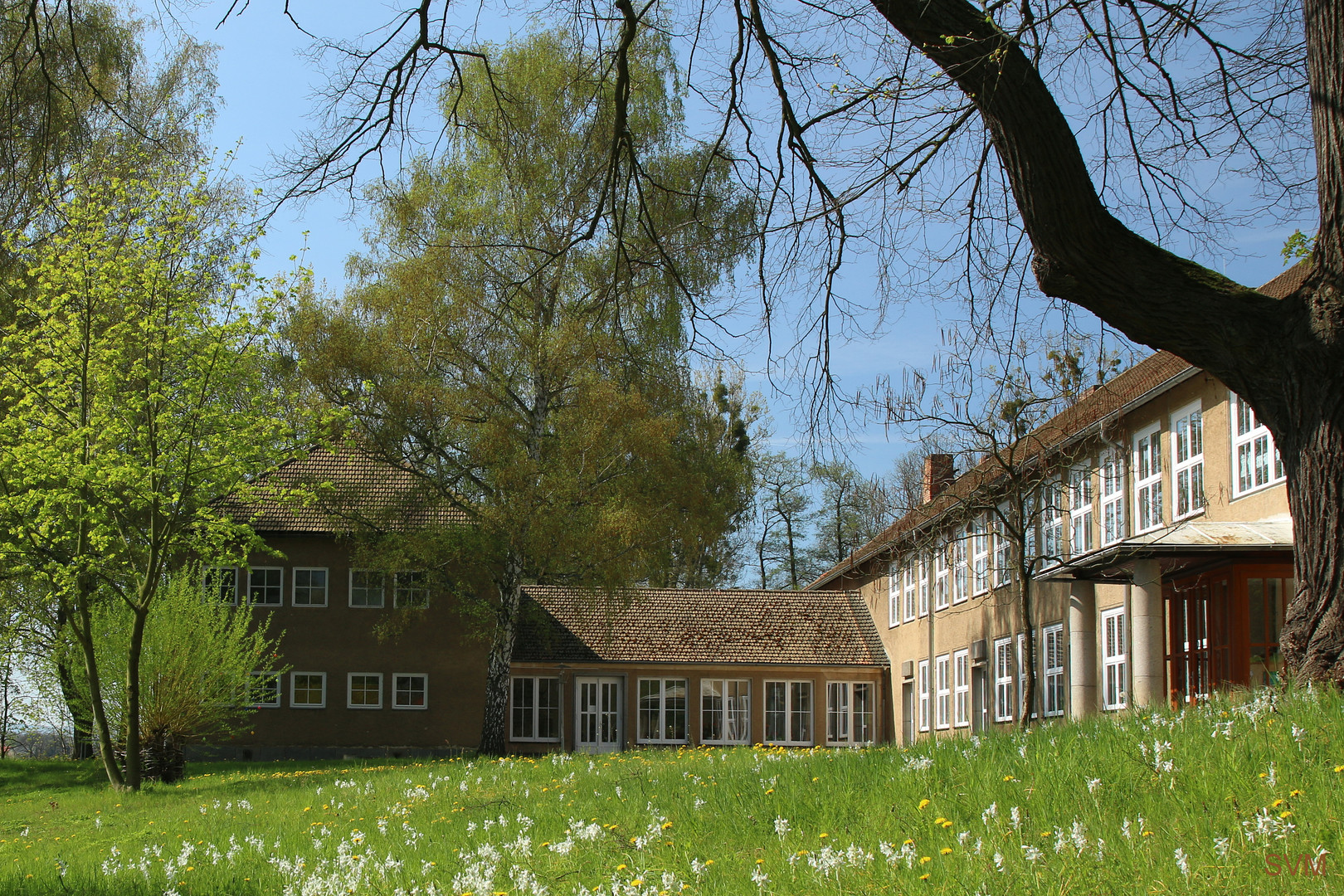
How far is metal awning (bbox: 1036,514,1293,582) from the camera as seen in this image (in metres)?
15.9

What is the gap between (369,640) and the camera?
36.0m

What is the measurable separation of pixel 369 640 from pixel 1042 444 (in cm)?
2176

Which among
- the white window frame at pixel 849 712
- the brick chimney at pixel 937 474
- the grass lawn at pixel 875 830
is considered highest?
the brick chimney at pixel 937 474

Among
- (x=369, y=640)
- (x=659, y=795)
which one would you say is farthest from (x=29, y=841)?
(x=369, y=640)

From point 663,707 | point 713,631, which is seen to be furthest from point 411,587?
point 713,631

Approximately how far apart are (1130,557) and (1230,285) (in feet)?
35.4

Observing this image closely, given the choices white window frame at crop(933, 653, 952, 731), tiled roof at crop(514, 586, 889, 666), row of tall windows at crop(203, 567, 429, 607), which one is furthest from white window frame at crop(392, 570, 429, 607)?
white window frame at crop(933, 653, 952, 731)

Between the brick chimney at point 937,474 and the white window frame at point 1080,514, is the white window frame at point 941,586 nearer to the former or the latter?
the brick chimney at point 937,474

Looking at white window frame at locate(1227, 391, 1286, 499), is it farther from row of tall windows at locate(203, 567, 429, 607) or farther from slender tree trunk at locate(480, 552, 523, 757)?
row of tall windows at locate(203, 567, 429, 607)

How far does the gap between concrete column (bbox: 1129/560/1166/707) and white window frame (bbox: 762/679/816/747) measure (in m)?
21.0

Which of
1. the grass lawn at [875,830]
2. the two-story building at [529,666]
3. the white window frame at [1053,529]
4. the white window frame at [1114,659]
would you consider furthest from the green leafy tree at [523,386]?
the grass lawn at [875,830]

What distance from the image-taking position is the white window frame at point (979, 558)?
29484 mm

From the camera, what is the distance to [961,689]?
104 ft

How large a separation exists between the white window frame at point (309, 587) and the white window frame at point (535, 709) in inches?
235
